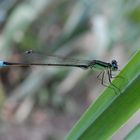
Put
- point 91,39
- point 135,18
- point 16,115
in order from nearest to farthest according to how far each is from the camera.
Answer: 1. point 135,18
2. point 91,39
3. point 16,115

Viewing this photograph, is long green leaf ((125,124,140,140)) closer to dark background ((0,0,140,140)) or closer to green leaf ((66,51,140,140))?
green leaf ((66,51,140,140))

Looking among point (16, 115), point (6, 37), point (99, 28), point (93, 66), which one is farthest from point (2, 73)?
point (93, 66)

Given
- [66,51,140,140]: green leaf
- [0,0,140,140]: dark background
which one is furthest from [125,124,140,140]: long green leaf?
[0,0,140,140]: dark background

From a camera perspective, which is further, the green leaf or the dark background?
the dark background

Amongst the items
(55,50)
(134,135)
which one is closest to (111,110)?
(134,135)

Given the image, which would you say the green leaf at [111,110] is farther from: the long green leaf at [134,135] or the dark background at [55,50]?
the dark background at [55,50]

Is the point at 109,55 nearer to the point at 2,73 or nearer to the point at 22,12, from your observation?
the point at 22,12

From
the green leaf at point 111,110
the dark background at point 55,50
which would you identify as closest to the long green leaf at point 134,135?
the green leaf at point 111,110

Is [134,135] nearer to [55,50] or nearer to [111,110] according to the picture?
[111,110]

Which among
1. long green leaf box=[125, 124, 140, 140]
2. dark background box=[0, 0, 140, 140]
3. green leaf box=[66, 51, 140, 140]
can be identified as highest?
dark background box=[0, 0, 140, 140]
